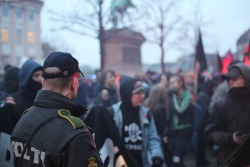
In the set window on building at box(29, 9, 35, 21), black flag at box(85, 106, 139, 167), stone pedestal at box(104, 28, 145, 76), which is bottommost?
black flag at box(85, 106, 139, 167)

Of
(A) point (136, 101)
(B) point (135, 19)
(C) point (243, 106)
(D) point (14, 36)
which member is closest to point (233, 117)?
(C) point (243, 106)

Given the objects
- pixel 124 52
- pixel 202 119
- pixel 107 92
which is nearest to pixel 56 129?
pixel 107 92

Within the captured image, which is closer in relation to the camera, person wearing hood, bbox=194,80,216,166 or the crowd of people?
the crowd of people

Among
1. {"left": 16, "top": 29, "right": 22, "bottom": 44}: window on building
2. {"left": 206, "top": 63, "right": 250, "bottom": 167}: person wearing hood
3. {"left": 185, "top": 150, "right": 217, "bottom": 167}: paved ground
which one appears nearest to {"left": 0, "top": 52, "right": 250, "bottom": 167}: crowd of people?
{"left": 206, "top": 63, "right": 250, "bottom": 167}: person wearing hood

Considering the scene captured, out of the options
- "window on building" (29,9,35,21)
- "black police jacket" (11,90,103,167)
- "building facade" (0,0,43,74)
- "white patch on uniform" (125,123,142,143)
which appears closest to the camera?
"black police jacket" (11,90,103,167)

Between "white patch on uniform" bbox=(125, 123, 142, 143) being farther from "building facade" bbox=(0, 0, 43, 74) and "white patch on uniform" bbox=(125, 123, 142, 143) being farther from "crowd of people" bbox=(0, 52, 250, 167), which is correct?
"building facade" bbox=(0, 0, 43, 74)

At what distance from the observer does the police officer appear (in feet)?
6.95

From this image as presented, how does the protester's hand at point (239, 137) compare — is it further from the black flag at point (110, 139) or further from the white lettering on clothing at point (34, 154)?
the white lettering on clothing at point (34, 154)

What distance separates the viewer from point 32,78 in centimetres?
450

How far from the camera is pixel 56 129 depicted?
85.7 inches

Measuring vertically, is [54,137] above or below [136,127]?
above

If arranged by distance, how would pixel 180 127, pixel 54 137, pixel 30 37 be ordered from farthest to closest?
pixel 30 37, pixel 180 127, pixel 54 137

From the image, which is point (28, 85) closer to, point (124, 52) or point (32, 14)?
point (124, 52)

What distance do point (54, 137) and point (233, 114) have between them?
2.63m
